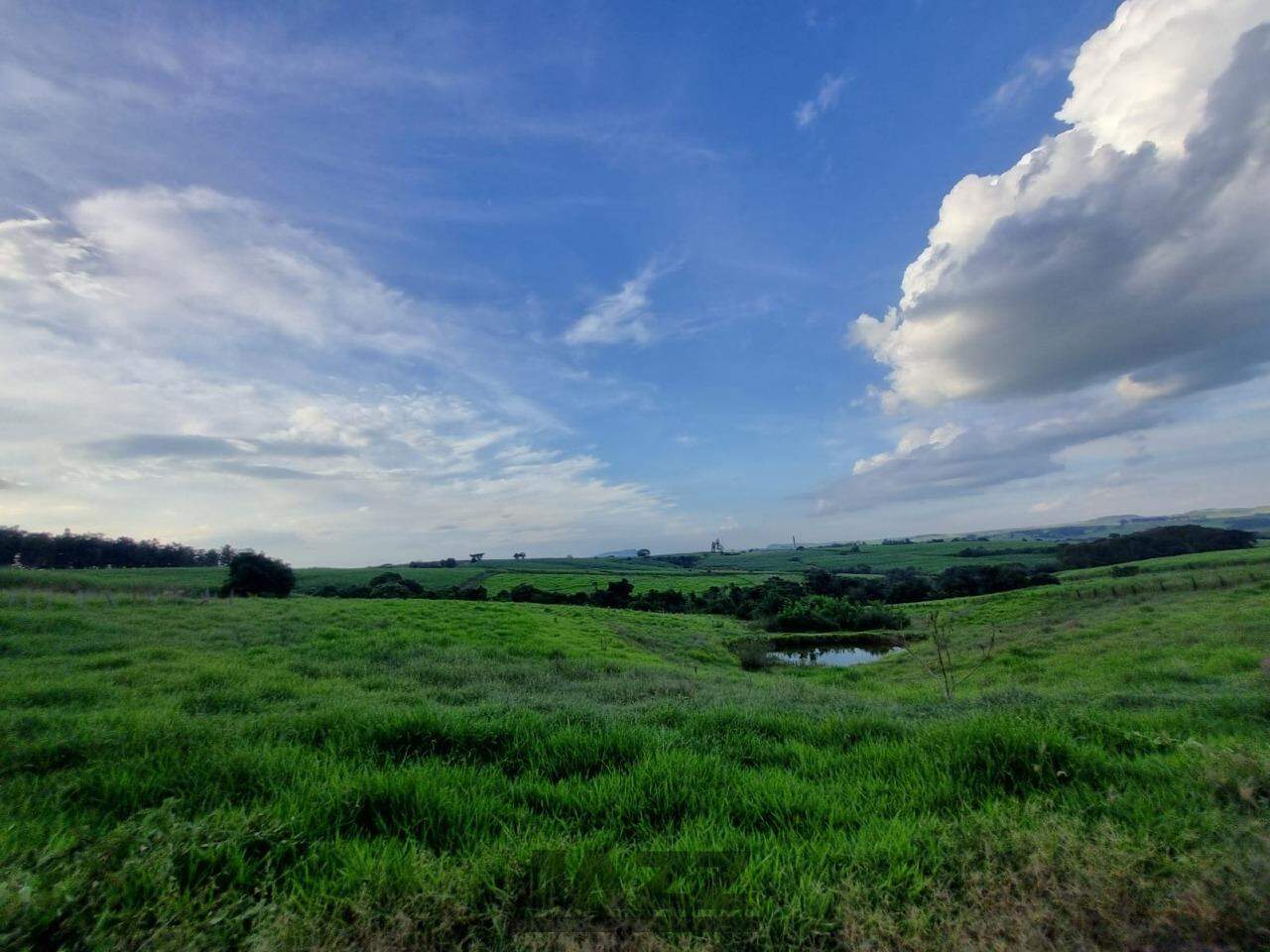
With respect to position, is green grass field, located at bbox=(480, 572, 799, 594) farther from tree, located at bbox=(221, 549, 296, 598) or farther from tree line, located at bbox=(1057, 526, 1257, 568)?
tree line, located at bbox=(1057, 526, 1257, 568)

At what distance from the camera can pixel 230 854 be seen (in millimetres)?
3281

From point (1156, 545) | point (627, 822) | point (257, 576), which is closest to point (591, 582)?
point (257, 576)

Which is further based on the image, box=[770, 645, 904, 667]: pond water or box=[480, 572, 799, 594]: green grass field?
box=[480, 572, 799, 594]: green grass field

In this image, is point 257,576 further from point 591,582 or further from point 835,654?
point 835,654

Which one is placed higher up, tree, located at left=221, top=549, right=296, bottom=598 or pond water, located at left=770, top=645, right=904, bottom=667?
tree, located at left=221, top=549, right=296, bottom=598

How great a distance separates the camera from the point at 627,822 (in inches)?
157

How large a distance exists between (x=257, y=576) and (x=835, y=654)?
54.6 meters

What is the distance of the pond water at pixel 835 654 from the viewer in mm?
35156

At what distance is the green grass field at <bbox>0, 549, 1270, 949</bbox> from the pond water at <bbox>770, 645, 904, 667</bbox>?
92.8ft

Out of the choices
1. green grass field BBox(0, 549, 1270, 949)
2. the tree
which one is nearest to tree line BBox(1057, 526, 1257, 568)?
green grass field BBox(0, 549, 1270, 949)

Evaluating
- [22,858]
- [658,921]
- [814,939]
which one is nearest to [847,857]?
[814,939]

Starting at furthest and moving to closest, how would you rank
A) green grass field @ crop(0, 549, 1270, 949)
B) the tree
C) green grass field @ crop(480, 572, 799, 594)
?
green grass field @ crop(480, 572, 799, 594), the tree, green grass field @ crop(0, 549, 1270, 949)

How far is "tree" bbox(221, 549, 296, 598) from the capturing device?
53.6 meters

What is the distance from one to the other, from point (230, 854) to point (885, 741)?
5.67 meters
